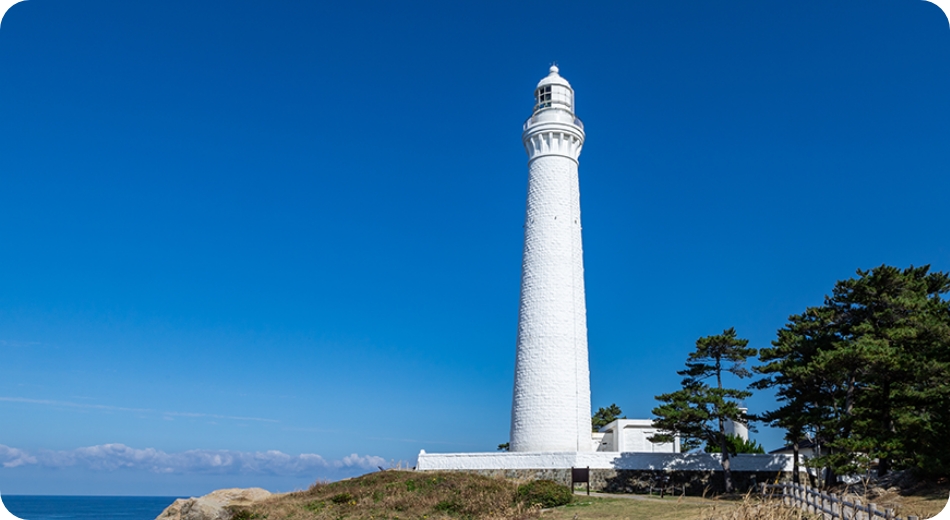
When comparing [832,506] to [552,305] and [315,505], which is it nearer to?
[315,505]

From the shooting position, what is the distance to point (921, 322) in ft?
85.4

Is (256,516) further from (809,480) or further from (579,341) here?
(809,480)

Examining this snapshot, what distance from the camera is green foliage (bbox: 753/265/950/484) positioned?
24.3m

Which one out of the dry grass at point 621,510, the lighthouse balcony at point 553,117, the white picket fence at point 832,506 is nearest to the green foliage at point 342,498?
the dry grass at point 621,510

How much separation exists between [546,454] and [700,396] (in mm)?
7467

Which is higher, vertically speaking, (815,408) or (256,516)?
(815,408)

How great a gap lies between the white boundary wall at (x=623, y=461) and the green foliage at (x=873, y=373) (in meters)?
3.15

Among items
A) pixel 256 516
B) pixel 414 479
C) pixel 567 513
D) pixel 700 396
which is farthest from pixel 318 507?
pixel 700 396

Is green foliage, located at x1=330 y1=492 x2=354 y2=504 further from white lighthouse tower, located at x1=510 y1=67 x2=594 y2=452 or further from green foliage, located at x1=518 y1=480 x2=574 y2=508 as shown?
white lighthouse tower, located at x1=510 y1=67 x2=594 y2=452

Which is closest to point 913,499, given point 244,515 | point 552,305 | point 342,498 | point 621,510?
point 621,510

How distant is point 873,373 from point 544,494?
13.0m

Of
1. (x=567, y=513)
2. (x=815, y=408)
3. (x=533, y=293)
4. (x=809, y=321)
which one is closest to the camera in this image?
Result: (x=567, y=513)

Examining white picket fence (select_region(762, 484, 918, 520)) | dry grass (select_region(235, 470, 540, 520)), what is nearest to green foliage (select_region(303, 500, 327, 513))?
dry grass (select_region(235, 470, 540, 520))

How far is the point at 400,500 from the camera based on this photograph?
27.4 m
